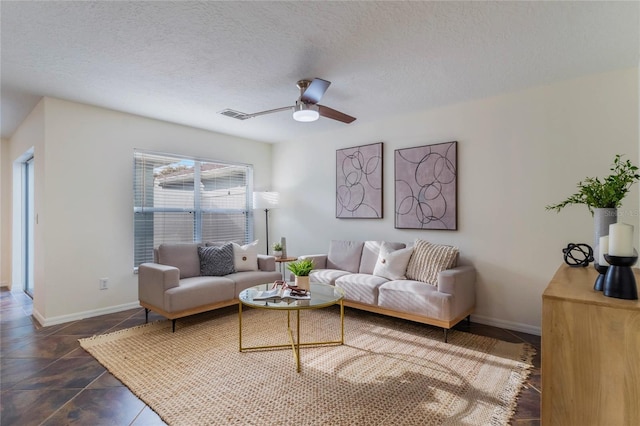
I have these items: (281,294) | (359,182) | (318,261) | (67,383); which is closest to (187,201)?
(318,261)

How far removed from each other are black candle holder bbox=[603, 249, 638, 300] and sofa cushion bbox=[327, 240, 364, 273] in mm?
3148

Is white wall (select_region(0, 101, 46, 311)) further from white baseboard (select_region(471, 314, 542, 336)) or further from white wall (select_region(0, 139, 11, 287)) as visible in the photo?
white baseboard (select_region(471, 314, 542, 336))

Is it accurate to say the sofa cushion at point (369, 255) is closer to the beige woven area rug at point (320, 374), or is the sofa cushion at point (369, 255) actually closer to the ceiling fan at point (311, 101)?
the beige woven area rug at point (320, 374)

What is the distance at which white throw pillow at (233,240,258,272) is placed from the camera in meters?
4.18

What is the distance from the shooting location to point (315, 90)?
278 cm

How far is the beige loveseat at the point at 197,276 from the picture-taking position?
10.8 ft

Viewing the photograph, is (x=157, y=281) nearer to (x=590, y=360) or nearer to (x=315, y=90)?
(x=315, y=90)

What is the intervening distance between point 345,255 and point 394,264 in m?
0.85

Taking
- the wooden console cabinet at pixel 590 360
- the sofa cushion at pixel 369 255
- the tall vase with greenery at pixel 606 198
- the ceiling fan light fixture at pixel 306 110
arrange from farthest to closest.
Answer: the sofa cushion at pixel 369 255 → the ceiling fan light fixture at pixel 306 110 → the tall vase with greenery at pixel 606 198 → the wooden console cabinet at pixel 590 360

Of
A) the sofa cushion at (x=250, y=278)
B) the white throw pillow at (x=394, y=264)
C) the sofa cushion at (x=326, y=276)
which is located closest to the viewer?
the white throw pillow at (x=394, y=264)

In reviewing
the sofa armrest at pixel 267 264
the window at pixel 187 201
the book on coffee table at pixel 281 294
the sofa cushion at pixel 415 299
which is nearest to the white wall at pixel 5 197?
the window at pixel 187 201

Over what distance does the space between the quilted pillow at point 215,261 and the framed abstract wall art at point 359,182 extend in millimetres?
1736

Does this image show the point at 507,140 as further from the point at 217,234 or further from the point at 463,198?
the point at 217,234

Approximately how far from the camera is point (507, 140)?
11.2 feet
